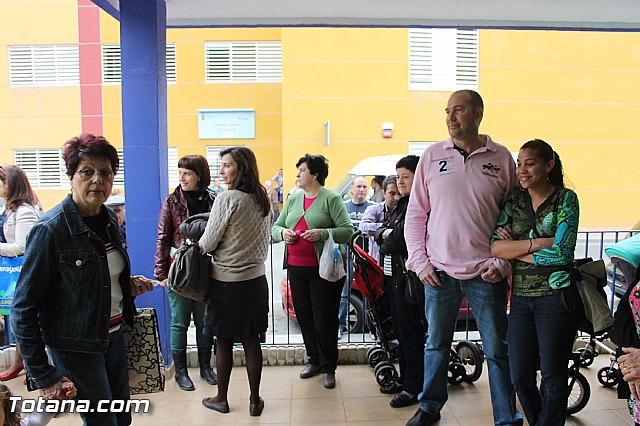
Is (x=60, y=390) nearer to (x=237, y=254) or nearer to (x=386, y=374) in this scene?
(x=237, y=254)

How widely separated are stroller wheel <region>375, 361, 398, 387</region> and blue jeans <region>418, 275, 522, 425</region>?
666 mm

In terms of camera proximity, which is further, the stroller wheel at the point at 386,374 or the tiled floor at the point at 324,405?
the stroller wheel at the point at 386,374

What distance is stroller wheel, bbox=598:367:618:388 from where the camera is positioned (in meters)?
3.77

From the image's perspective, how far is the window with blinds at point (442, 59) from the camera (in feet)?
41.5

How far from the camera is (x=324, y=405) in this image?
143 inches

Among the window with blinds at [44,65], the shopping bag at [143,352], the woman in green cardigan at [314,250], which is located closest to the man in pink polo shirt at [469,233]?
the woman in green cardigan at [314,250]

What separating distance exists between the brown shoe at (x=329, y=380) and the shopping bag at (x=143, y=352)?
64.8 inches

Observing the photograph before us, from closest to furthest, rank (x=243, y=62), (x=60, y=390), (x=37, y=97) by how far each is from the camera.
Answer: (x=60, y=390) → (x=37, y=97) → (x=243, y=62)

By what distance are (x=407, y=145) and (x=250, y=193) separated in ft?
33.1

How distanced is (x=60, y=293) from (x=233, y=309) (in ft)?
4.69

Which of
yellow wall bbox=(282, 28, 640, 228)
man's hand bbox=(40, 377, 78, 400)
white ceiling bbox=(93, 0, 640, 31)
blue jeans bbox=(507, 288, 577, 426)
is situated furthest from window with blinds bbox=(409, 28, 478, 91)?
man's hand bbox=(40, 377, 78, 400)

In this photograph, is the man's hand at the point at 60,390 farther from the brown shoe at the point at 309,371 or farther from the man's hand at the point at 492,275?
the brown shoe at the point at 309,371

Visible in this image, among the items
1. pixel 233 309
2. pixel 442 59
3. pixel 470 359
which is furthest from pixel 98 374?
pixel 442 59

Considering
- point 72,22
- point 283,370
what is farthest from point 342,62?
point 283,370
